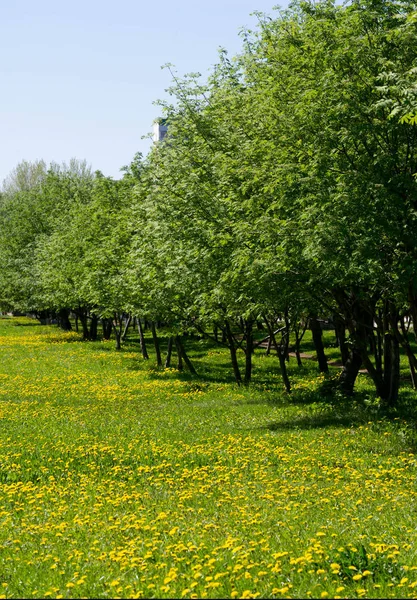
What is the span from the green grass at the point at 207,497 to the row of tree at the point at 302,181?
3724mm

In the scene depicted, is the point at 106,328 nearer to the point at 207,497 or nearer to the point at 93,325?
the point at 93,325

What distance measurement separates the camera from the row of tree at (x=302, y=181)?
16078 mm

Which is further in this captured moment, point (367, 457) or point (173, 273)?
point (173, 273)

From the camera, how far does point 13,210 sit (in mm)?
80875

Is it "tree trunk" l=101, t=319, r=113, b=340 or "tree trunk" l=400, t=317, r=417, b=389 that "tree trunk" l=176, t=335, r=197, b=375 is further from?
"tree trunk" l=101, t=319, r=113, b=340

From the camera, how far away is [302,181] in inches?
671

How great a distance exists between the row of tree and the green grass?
372cm

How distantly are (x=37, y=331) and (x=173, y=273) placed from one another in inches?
1925

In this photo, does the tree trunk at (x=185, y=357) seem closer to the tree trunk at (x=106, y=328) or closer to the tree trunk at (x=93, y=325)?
the tree trunk at (x=93, y=325)

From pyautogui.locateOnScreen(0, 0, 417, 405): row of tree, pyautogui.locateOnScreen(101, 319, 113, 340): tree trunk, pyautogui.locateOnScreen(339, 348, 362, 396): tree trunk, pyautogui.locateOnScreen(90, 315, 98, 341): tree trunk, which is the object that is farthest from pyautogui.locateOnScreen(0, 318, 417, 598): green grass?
pyautogui.locateOnScreen(101, 319, 113, 340): tree trunk

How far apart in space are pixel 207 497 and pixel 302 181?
8124 millimetres

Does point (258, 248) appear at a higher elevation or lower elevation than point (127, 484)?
higher

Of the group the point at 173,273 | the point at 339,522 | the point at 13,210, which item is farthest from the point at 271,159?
the point at 13,210

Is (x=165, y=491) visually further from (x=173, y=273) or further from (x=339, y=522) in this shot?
(x=173, y=273)
